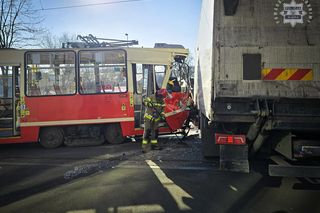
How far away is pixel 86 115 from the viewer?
9.06 metres

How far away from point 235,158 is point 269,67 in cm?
160

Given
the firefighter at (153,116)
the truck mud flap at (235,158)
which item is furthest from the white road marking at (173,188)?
the firefighter at (153,116)

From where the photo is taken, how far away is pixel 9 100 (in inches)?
363

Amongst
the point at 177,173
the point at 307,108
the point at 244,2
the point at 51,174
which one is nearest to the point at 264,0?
the point at 244,2

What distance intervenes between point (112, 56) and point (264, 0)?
18.2 feet

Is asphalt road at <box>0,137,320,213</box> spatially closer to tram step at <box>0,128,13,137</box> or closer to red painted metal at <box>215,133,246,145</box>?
red painted metal at <box>215,133,246,145</box>

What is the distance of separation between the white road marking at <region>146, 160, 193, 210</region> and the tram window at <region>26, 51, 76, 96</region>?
4.23m

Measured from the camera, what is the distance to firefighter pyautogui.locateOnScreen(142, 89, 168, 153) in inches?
326

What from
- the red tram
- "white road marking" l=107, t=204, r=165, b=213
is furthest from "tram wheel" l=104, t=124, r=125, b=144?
"white road marking" l=107, t=204, r=165, b=213

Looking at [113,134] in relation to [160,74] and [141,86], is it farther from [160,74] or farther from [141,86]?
[160,74]

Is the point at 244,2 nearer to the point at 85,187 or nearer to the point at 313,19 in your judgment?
the point at 313,19

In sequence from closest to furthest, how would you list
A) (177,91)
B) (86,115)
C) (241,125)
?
(241,125)
(86,115)
(177,91)

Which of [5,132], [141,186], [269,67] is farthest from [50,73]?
[269,67]

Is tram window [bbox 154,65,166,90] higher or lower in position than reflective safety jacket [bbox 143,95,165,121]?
higher
